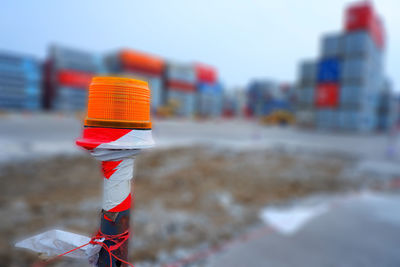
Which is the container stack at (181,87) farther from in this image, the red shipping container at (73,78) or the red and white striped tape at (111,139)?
the red and white striped tape at (111,139)

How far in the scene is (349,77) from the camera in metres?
25.6

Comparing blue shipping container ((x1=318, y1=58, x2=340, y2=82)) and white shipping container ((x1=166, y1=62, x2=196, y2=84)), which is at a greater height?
white shipping container ((x1=166, y1=62, x2=196, y2=84))

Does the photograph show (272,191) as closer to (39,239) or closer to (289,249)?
(289,249)

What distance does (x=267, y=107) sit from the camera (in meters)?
48.2

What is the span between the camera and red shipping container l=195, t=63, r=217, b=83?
162 ft

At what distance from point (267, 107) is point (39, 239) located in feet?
163

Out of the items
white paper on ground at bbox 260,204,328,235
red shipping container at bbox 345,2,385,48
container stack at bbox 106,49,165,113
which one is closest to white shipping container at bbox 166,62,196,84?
container stack at bbox 106,49,165,113

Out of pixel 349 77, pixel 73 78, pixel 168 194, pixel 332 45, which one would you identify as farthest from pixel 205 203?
pixel 73 78

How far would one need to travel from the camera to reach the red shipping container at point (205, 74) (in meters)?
49.5

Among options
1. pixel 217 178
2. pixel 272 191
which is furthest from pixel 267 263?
pixel 217 178

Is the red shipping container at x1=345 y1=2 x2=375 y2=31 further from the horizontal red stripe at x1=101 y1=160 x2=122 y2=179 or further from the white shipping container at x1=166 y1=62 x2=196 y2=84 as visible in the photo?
the horizontal red stripe at x1=101 y1=160 x2=122 y2=179

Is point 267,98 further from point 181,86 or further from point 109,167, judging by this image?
point 109,167

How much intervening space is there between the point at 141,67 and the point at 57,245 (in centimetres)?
4199

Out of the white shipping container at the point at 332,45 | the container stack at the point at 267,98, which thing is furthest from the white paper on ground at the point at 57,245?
the container stack at the point at 267,98
